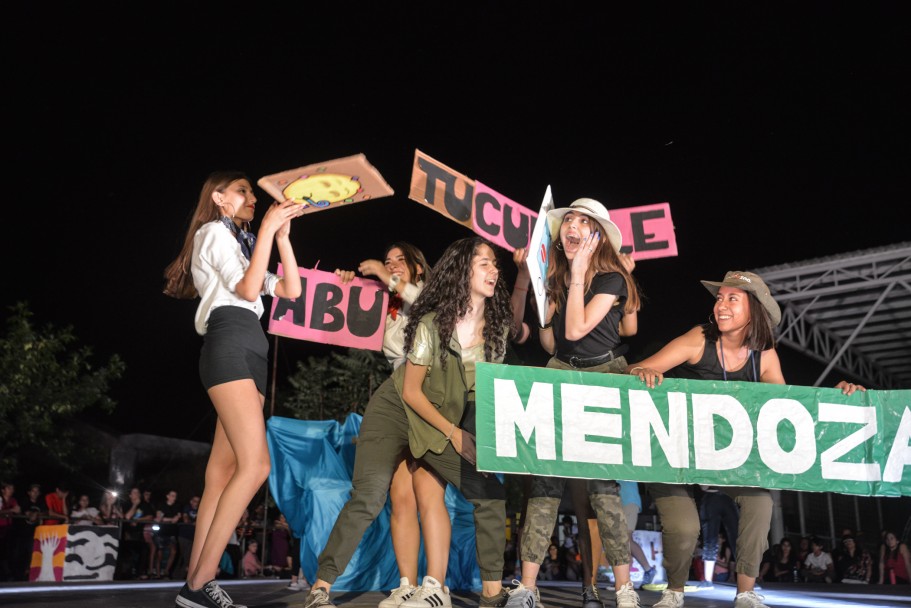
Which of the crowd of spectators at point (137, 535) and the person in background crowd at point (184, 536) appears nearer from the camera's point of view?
the crowd of spectators at point (137, 535)

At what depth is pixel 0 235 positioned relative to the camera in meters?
20.0

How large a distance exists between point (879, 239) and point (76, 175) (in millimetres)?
20162

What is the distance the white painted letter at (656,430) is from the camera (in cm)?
406

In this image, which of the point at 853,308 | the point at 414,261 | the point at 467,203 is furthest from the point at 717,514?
the point at 853,308

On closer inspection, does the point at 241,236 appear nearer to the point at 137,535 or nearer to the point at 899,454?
the point at 899,454

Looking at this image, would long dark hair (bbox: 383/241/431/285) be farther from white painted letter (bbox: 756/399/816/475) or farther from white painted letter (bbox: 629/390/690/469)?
white painted letter (bbox: 756/399/816/475)

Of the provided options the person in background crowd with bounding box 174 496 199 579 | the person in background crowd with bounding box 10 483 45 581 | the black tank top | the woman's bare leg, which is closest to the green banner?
the black tank top

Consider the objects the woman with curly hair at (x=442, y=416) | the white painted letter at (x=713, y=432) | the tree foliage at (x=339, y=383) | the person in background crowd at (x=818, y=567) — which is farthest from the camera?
the tree foliage at (x=339, y=383)

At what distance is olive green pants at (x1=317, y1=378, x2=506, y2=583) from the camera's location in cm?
368

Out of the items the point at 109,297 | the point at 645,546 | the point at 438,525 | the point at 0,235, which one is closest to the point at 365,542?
the point at 438,525

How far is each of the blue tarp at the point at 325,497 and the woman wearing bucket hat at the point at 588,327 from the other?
201 cm

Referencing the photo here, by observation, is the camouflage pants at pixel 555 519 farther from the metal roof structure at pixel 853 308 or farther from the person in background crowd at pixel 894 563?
the metal roof structure at pixel 853 308

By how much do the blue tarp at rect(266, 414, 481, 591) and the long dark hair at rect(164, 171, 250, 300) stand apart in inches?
93.1

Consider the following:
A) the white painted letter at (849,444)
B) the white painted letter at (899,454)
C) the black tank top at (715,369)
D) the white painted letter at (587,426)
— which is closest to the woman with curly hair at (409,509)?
the white painted letter at (587,426)
